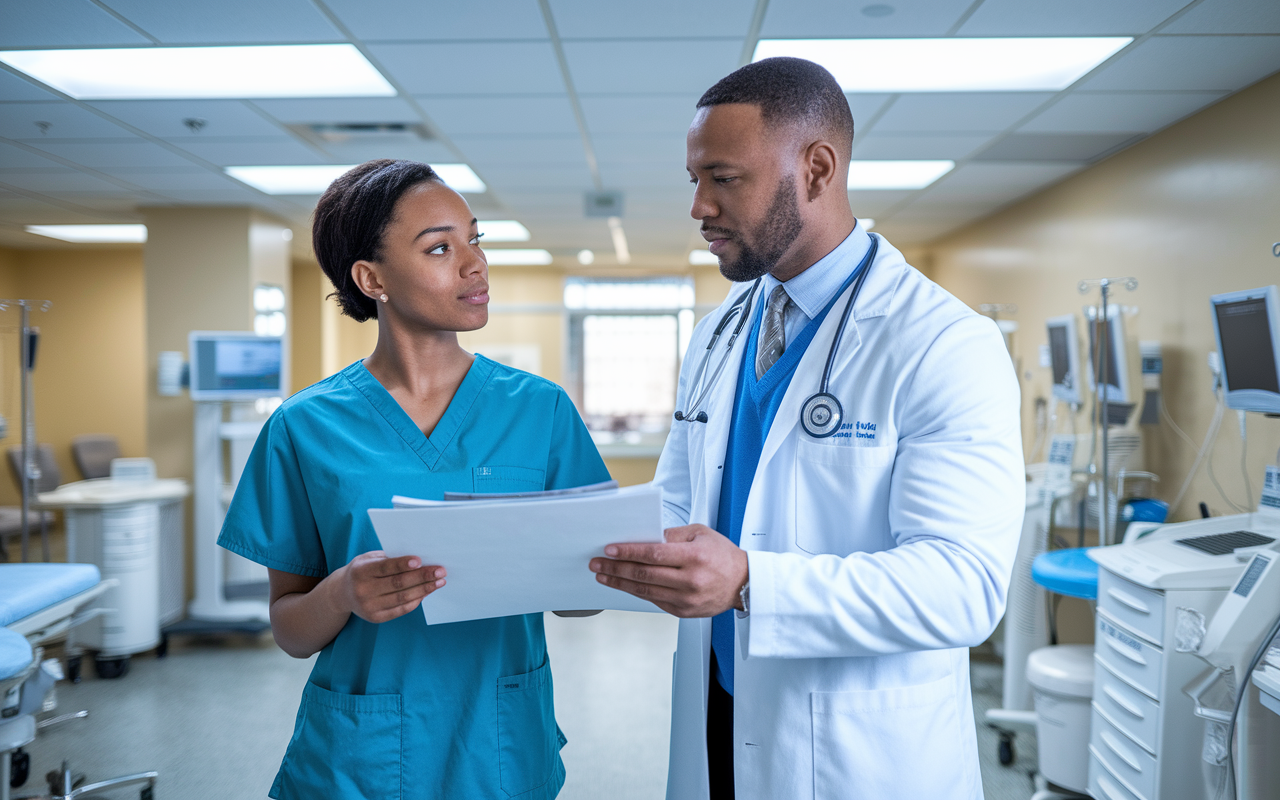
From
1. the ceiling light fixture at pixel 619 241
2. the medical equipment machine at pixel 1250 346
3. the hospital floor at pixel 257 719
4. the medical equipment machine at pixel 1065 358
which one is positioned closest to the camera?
the medical equipment machine at pixel 1250 346

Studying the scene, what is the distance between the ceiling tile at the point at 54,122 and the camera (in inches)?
137

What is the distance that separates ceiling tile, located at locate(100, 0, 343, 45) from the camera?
255cm

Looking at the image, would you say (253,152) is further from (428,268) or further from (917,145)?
(428,268)

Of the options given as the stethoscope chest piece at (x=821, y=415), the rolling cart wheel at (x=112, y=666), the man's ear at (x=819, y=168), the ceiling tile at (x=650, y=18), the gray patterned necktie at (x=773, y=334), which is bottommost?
the rolling cart wheel at (x=112, y=666)

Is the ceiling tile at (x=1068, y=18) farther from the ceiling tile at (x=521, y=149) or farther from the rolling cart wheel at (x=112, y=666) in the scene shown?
the rolling cart wheel at (x=112, y=666)

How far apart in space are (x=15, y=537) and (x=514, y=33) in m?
6.50

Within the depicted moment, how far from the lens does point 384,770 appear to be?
3.72ft

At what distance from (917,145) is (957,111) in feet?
1.79

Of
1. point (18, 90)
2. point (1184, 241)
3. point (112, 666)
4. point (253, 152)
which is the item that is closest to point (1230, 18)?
point (1184, 241)

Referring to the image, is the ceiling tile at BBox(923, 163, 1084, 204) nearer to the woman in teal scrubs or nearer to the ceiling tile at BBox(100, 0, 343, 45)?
the ceiling tile at BBox(100, 0, 343, 45)

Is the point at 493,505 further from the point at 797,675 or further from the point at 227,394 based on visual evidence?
the point at 227,394

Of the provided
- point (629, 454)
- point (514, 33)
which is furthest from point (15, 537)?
point (514, 33)

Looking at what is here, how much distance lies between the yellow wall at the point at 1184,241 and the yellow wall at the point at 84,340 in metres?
7.72

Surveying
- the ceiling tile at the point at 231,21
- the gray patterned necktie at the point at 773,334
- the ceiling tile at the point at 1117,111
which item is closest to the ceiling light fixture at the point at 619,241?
the ceiling tile at the point at 1117,111
